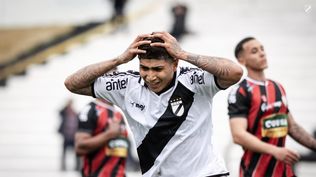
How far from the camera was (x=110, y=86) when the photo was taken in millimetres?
4758

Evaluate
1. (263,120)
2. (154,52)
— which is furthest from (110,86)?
(263,120)

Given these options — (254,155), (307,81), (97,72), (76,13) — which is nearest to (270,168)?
(254,155)

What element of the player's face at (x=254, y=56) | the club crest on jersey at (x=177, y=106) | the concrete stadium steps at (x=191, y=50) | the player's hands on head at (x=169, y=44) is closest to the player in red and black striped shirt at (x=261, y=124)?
the player's face at (x=254, y=56)

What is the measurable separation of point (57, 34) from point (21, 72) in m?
1.30

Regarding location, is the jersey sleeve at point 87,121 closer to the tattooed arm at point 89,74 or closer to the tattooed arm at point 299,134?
the tattooed arm at point 299,134

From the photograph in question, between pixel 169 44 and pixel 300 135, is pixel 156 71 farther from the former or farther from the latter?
pixel 300 135

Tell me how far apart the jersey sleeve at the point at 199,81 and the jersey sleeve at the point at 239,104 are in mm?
1313

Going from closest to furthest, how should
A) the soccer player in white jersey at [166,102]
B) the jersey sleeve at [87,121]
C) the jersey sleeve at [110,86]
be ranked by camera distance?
the soccer player in white jersey at [166,102]
the jersey sleeve at [110,86]
the jersey sleeve at [87,121]

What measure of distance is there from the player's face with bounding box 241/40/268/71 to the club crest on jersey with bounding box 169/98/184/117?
1645 millimetres

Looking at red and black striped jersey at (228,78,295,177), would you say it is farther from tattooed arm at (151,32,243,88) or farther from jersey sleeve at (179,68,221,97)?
tattooed arm at (151,32,243,88)

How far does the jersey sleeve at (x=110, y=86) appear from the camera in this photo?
15.6ft

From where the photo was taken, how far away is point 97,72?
462 cm

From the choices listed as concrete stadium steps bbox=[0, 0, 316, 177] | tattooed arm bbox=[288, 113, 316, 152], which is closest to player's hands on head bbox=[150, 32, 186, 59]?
tattooed arm bbox=[288, 113, 316, 152]

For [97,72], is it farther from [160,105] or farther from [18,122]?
[18,122]
